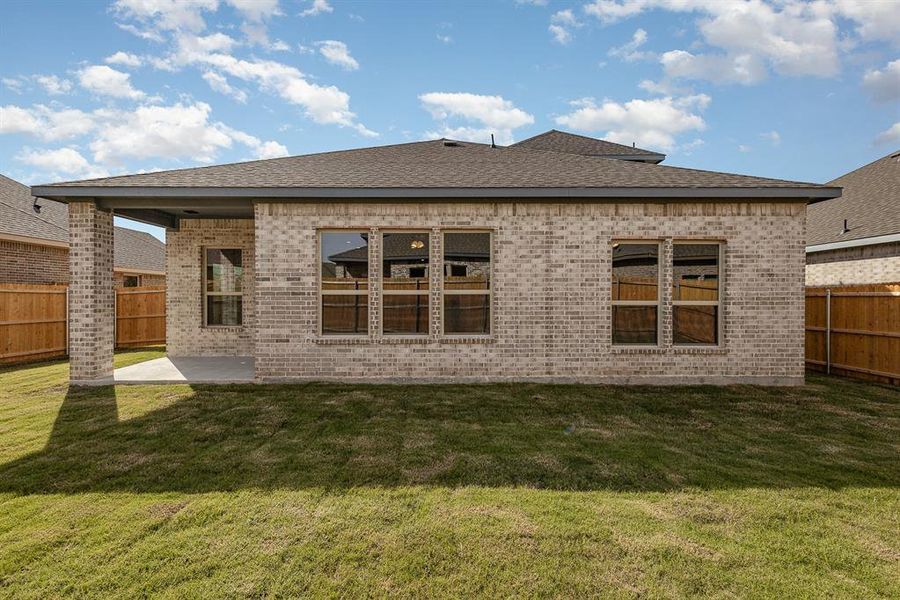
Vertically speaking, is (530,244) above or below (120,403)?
above

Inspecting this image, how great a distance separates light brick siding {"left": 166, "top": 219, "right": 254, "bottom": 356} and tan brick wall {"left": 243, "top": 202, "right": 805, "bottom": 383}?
11.6 ft

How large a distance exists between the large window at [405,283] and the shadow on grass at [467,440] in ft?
4.38

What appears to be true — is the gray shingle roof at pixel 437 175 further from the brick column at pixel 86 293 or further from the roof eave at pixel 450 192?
the brick column at pixel 86 293

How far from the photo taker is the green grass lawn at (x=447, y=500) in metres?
2.68

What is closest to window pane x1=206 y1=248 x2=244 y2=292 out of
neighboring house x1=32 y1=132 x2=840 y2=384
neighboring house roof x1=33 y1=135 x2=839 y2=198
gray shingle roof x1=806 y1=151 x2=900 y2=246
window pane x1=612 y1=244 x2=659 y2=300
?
neighboring house roof x1=33 y1=135 x2=839 y2=198

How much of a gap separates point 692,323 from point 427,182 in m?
5.67

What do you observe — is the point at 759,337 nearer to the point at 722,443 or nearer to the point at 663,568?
the point at 722,443

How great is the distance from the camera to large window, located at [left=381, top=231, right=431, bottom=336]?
8.18 m

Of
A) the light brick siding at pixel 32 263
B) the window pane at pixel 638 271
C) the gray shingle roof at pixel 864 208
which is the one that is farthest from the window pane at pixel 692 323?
the light brick siding at pixel 32 263

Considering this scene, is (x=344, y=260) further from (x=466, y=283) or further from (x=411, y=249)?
(x=466, y=283)

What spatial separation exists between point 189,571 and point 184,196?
6.91 metres

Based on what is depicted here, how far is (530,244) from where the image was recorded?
798 centimetres

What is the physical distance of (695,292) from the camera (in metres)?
8.16

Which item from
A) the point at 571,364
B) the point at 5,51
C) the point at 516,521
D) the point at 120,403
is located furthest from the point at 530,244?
the point at 5,51
